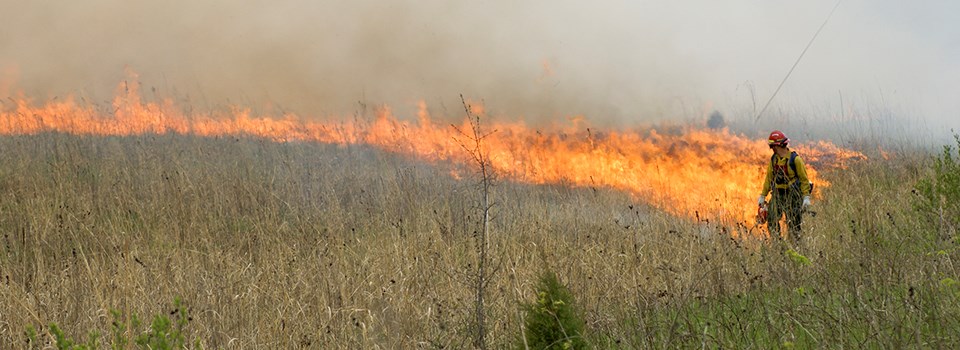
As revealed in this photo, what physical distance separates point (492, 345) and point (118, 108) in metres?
12.2

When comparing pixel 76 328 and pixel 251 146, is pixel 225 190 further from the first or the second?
pixel 76 328

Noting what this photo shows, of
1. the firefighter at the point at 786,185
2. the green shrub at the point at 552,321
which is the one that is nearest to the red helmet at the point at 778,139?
the firefighter at the point at 786,185

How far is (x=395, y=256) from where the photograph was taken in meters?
8.04

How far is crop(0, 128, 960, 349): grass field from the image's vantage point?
548 centimetres

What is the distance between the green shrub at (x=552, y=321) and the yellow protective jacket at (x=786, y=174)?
6.58 meters

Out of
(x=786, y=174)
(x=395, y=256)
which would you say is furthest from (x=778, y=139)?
(x=395, y=256)

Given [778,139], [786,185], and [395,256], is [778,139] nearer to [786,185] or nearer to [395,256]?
[786,185]

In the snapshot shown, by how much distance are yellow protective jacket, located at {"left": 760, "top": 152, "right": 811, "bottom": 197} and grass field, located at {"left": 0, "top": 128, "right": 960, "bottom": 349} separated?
0.66 meters

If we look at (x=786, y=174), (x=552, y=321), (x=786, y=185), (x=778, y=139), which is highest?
(x=778, y=139)

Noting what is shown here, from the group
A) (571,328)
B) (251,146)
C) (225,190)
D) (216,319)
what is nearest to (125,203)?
(225,190)

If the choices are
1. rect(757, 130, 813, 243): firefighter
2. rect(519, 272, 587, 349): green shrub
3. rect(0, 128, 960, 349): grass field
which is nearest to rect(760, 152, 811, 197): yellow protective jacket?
rect(757, 130, 813, 243): firefighter

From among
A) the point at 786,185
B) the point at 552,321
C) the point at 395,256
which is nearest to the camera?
the point at 552,321

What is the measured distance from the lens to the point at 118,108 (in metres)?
15.1

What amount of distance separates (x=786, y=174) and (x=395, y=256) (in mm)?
5169
